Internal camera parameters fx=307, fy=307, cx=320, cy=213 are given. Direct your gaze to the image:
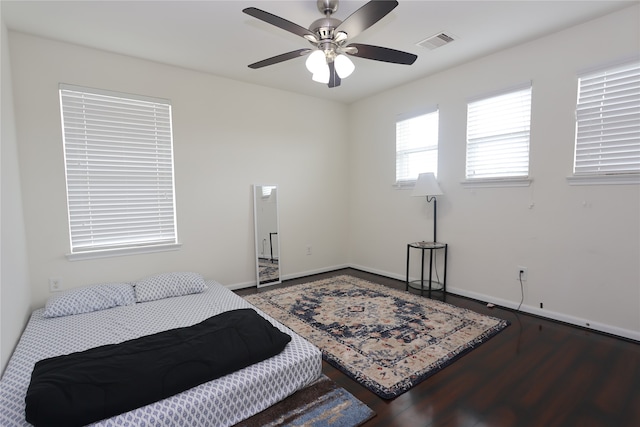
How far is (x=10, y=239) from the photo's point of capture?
220 cm

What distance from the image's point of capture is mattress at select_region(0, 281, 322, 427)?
1497 mm

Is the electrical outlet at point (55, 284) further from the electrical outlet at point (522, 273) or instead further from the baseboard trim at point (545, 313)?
the electrical outlet at point (522, 273)

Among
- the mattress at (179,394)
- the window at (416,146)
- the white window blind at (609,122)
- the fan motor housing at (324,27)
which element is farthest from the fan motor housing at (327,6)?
the mattress at (179,394)

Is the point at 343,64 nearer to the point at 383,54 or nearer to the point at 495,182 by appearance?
the point at 383,54

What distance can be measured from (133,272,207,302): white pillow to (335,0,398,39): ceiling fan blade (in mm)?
2671

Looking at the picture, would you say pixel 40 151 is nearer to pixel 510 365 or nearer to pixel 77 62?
pixel 77 62

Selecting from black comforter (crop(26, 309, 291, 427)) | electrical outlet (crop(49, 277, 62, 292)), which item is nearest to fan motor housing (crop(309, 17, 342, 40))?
black comforter (crop(26, 309, 291, 427))

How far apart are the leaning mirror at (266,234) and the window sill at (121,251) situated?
3.37ft

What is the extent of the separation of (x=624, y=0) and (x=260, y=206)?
12.9 feet

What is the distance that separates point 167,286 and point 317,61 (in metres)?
2.53

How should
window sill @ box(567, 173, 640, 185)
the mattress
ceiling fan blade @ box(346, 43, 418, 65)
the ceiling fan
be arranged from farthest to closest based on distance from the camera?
window sill @ box(567, 173, 640, 185)
ceiling fan blade @ box(346, 43, 418, 65)
the ceiling fan
the mattress

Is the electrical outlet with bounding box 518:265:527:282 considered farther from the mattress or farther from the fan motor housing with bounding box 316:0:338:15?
the fan motor housing with bounding box 316:0:338:15

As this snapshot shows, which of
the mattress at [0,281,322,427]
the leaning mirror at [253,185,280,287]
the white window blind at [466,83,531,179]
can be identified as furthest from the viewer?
the leaning mirror at [253,185,280,287]

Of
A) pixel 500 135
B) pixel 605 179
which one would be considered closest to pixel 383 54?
pixel 500 135
